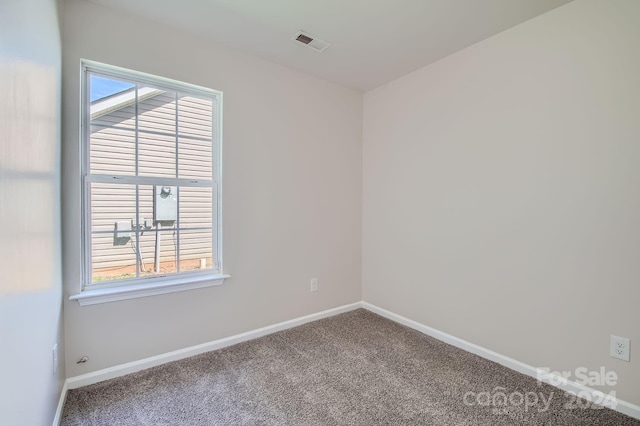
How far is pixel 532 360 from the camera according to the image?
6.57ft

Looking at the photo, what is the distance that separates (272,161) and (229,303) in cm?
129

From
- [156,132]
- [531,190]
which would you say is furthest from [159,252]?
[531,190]

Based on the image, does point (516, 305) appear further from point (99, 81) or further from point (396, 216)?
point (99, 81)

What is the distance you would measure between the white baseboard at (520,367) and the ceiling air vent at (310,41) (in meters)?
2.58

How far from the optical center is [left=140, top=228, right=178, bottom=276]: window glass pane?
2.12 metres

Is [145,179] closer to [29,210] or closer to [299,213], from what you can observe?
[29,210]

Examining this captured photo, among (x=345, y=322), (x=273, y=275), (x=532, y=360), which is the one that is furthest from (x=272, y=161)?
(x=532, y=360)

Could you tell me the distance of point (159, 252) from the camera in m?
2.18

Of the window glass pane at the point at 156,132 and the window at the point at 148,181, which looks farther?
the window glass pane at the point at 156,132

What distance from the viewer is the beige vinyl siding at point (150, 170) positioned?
197 centimetres

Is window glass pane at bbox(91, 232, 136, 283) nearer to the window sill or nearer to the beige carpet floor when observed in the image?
the window sill

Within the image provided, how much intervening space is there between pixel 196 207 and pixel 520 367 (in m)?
2.66

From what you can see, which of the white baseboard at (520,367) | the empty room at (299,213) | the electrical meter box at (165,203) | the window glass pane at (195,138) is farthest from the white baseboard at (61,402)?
the white baseboard at (520,367)

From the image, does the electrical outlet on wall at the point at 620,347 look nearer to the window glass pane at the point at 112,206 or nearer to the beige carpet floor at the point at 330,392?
the beige carpet floor at the point at 330,392
